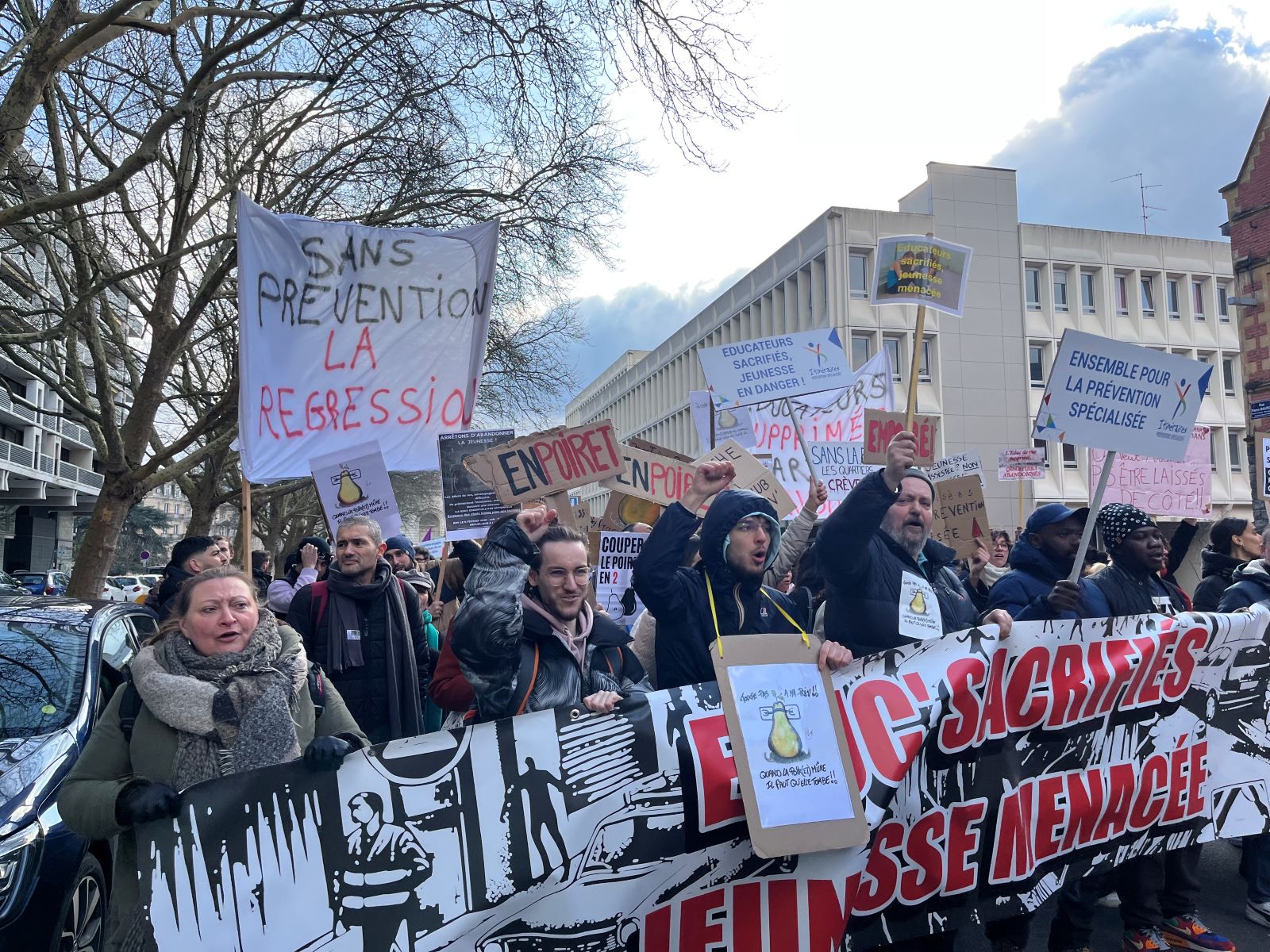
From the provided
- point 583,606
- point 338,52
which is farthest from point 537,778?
point 338,52

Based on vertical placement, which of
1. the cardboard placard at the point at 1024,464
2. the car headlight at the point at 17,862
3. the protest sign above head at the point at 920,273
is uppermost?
the protest sign above head at the point at 920,273

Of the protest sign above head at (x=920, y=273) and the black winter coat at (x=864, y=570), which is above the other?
the protest sign above head at (x=920, y=273)

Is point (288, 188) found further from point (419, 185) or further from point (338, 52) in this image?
point (338, 52)

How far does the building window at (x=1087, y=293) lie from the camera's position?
38625 mm

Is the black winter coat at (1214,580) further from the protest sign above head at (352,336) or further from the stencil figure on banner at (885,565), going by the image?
the protest sign above head at (352,336)

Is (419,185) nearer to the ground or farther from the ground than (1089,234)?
nearer to the ground

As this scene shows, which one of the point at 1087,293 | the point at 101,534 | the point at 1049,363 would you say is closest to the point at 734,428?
the point at 101,534

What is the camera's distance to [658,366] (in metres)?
58.5

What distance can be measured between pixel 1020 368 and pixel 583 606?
3682 cm

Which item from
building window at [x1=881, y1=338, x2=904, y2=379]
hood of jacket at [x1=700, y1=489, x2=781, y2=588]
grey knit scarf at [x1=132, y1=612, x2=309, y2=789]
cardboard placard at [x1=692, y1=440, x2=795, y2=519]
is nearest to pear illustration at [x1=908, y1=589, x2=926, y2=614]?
hood of jacket at [x1=700, y1=489, x2=781, y2=588]

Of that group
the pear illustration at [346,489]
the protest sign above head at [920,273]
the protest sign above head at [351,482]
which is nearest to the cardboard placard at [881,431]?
the protest sign above head at [920,273]

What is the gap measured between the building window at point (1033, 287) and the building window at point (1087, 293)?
6.25 feet

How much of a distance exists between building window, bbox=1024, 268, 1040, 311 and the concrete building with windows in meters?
0.05

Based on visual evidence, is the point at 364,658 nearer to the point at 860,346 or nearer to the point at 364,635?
the point at 364,635
